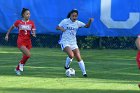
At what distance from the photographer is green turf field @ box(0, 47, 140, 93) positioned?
12.4m

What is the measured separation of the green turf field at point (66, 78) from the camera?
1244 cm

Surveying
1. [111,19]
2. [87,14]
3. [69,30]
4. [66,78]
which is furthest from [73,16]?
[87,14]

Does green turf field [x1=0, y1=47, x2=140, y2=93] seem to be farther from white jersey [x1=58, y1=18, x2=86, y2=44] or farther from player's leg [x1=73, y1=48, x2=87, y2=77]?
white jersey [x1=58, y1=18, x2=86, y2=44]

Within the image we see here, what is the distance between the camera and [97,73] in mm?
16594

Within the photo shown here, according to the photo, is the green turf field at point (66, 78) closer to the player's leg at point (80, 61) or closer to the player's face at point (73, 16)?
the player's leg at point (80, 61)

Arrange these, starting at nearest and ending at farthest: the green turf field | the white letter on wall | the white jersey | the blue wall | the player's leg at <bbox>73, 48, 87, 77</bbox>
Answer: the green turf field < the player's leg at <bbox>73, 48, 87, 77</bbox> < the white jersey < the white letter on wall < the blue wall

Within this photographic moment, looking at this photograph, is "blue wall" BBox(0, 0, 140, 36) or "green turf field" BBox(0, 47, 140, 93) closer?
"green turf field" BBox(0, 47, 140, 93)

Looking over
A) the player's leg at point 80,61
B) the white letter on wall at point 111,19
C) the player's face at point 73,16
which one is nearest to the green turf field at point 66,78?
the player's leg at point 80,61

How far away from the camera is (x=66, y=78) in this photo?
49.3 feet

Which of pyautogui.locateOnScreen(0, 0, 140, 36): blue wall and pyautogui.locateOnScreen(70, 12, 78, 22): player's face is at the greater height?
pyautogui.locateOnScreen(70, 12, 78, 22): player's face

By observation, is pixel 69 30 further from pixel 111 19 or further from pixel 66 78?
pixel 111 19

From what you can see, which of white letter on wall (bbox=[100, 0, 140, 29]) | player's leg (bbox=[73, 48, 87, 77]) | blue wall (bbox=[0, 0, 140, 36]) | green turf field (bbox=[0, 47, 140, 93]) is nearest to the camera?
green turf field (bbox=[0, 47, 140, 93])

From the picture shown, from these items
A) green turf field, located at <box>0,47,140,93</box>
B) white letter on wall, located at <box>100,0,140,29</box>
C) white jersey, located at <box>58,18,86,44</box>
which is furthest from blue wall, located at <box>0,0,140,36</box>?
white jersey, located at <box>58,18,86,44</box>

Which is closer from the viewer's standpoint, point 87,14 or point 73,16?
point 73,16
